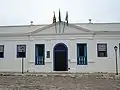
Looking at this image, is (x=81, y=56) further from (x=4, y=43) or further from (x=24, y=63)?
(x=4, y=43)

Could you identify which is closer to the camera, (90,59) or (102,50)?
(90,59)

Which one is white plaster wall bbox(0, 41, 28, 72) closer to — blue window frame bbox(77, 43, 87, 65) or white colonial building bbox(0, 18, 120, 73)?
white colonial building bbox(0, 18, 120, 73)

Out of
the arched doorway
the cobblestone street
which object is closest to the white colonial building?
the arched doorway

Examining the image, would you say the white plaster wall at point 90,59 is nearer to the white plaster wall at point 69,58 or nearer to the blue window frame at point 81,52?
the white plaster wall at point 69,58

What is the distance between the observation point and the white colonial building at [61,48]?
24.3m

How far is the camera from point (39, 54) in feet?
82.8

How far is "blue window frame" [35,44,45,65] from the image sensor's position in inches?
984

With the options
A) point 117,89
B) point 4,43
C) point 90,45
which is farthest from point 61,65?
point 117,89

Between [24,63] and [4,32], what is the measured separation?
3.88 meters

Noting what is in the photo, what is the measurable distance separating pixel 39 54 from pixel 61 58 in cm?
214

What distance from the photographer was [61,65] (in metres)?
24.8

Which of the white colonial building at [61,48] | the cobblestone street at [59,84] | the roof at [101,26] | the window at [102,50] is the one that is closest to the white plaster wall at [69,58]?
the white colonial building at [61,48]

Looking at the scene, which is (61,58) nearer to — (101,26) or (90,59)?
(90,59)

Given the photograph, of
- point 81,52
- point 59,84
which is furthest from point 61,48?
point 59,84
